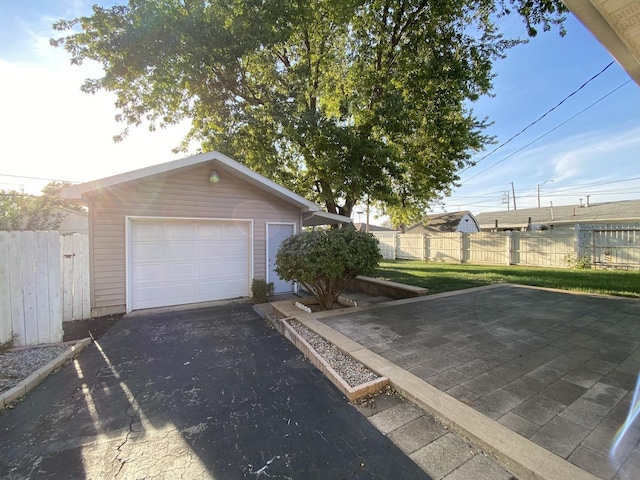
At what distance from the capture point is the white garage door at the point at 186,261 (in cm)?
627

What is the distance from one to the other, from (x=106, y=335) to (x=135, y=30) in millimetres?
8089

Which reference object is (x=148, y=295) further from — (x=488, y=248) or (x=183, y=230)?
(x=488, y=248)

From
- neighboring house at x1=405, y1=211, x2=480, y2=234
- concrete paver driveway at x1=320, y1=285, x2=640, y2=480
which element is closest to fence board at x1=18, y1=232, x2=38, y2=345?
concrete paver driveway at x1=320, y1=285, x2=640, y2=480

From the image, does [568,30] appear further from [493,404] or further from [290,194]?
[493,404]

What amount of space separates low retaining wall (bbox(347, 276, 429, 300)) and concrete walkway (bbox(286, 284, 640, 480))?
0.87m

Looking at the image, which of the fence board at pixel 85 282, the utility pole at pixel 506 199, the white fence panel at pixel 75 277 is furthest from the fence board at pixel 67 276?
the utility pole at pixel 506 199

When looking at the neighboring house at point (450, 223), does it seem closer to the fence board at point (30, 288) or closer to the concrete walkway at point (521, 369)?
the concrete walkway at point (521, 369)

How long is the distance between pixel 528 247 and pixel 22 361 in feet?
58.2

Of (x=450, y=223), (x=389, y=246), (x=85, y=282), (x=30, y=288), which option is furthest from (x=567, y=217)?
(x=30, y=288)

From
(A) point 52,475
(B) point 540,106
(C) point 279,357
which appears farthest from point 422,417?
(B) point 540,106

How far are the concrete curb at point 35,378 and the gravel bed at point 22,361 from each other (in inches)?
3.1

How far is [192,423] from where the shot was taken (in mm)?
2434

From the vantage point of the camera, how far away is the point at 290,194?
730cm

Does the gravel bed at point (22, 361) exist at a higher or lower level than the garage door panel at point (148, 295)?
lower
